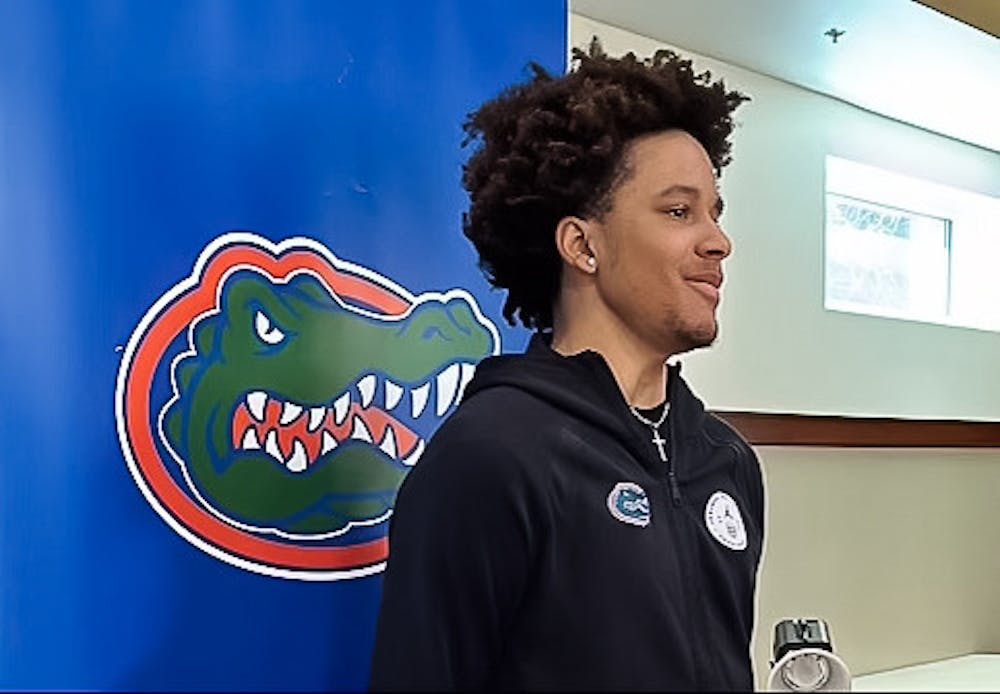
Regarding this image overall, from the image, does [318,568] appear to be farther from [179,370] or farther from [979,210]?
[979,210]

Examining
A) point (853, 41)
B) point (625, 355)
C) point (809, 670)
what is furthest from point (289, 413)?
point (853, 41)

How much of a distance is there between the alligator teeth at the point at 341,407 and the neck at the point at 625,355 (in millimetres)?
259

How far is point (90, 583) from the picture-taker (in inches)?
52.2

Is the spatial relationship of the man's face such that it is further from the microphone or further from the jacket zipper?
the microphone

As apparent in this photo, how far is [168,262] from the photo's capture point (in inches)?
55.1

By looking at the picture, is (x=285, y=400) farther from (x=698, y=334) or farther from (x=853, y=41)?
(x=853, y=41)

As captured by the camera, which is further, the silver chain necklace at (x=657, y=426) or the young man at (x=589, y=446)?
the silver chain necklace at (x=657, y=426)

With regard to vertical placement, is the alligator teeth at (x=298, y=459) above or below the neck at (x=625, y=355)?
below

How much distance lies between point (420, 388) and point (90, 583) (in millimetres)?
472

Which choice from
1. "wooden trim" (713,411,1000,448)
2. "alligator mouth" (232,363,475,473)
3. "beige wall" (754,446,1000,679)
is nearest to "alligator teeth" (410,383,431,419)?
"alligator mouth" (232,363,475,473)

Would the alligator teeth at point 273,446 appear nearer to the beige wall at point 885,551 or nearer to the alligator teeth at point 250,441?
the alligator teeth at point 250,441

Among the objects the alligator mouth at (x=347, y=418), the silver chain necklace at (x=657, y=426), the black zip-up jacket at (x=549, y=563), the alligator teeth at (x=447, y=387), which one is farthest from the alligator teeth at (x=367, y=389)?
the silver chain necklace at (x=657, y=426)

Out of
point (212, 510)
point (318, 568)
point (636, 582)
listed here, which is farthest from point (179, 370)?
point (636, 582)

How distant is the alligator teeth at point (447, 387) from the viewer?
65.2 inches
